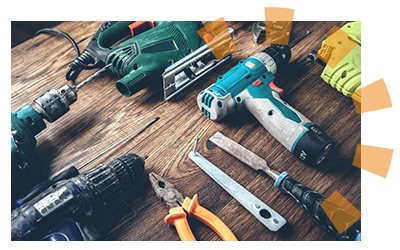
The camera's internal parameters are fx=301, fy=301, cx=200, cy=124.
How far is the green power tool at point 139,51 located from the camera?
1.18 meters

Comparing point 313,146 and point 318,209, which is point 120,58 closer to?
point 313,146

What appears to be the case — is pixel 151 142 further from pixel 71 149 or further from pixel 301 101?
pixel 301 101

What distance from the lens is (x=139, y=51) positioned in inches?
47.3

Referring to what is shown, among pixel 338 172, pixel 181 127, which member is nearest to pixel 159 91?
pixel 181 127

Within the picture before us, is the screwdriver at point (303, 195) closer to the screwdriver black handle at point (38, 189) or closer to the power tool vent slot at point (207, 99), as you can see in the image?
the power tool vent slot at point (207, 99)

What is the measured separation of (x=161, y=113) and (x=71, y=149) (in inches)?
14.2

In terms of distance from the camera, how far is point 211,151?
1.09 meters

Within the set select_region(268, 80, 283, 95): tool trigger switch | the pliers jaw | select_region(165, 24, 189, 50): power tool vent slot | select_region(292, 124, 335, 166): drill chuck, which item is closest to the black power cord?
select_region(165, 24, 189, 50): power tool vent slot

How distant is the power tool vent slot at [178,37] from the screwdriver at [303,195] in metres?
0.41

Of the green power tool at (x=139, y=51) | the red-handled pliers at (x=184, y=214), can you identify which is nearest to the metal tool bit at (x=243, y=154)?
the red-handled pliers at (x=184, y=214)

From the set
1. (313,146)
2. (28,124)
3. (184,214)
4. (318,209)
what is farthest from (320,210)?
(28,124)

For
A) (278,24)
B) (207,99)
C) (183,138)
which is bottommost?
(183,138)

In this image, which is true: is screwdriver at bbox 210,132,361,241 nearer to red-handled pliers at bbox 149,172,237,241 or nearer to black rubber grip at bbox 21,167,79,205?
red-handled pliers at bbox 149,172,237,241

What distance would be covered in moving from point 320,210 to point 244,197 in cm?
23
